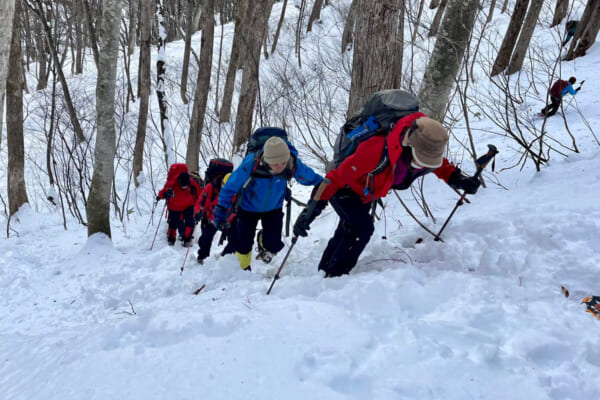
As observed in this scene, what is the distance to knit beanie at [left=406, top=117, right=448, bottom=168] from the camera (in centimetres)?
230

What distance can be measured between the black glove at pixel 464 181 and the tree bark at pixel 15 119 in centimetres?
728

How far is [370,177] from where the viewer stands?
2707 mm

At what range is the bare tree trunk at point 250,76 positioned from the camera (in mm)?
7367

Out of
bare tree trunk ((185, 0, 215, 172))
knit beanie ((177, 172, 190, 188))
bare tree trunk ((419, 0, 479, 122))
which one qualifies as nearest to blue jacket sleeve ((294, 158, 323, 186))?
bare tree trunk ((419, 0, 479, 122))

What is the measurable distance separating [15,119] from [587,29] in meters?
15.4

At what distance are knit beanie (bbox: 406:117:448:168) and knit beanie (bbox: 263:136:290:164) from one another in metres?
1.16

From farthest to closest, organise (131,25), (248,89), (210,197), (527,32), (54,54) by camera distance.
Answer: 1. (131,25)
2. (527,32)
3. (248,89)
4. (54,54)
5. (210,197)

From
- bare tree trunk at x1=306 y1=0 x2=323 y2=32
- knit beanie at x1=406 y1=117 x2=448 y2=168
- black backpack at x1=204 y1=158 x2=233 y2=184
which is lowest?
black backpack at x1=204 y1=158 x2=233 y2=184

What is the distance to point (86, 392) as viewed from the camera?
5.58 ft

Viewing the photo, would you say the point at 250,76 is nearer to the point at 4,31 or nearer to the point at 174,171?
the point at 174,171

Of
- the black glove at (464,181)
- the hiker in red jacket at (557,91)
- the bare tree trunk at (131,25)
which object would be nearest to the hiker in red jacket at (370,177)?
the black glove at (464,181)

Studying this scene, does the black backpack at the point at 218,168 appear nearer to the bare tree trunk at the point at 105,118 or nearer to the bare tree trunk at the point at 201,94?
the bare tree trunk at the point at 105,118

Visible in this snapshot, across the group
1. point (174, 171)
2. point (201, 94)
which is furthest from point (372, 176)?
point (201, 94)

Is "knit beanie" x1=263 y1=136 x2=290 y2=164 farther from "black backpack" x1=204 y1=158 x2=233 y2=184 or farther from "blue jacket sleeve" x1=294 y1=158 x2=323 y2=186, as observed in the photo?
"black backpack" x1=204 y1=158 x2=233 y2=184
